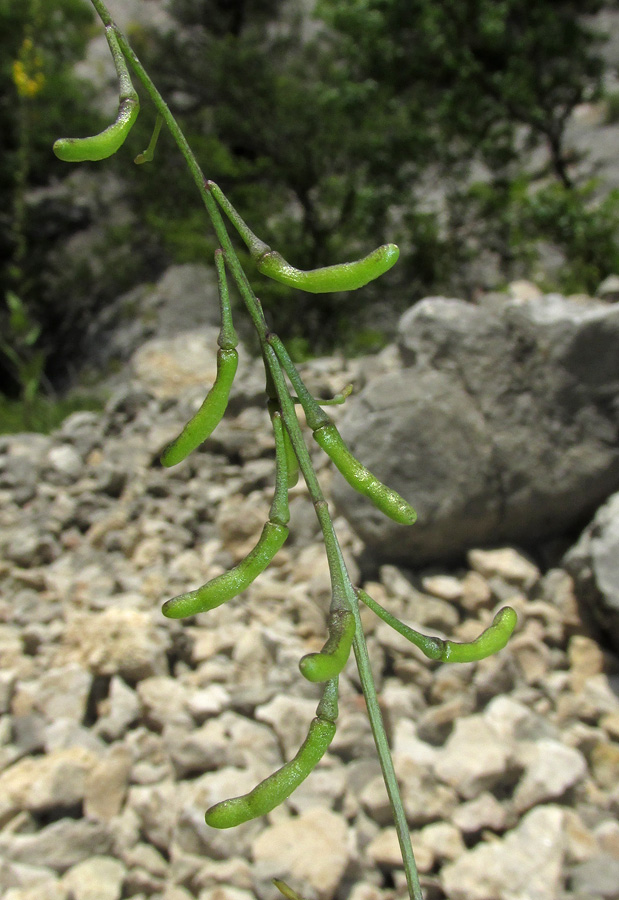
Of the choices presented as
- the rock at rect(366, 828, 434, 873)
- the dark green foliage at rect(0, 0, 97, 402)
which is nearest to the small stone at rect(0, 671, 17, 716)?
the rock at rect(366, 828, 434, 873)

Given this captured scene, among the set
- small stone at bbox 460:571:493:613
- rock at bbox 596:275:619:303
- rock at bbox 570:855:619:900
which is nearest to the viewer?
rock at bbox 570:855:619:900

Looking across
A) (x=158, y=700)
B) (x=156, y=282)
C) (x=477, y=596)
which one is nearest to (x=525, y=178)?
(x=156, y=282)

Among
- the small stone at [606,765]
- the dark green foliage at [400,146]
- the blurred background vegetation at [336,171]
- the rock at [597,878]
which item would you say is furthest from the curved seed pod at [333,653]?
the dark green foliage at [400,146]

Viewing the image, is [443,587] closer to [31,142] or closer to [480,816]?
[480,816]

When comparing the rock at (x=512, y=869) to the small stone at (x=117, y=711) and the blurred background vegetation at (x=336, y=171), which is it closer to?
the small stone at (x=117, y=711)

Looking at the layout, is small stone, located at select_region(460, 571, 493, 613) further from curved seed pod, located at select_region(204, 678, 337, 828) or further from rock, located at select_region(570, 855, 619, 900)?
curved seed pod, located at select_region(204, 678, 337, 828)

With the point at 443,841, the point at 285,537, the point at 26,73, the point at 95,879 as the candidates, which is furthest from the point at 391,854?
the point at 26,73
